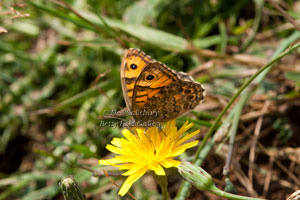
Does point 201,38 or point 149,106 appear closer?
point 149,106

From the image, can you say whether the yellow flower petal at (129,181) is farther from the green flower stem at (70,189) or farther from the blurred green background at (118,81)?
the blurred green background at (118,81)

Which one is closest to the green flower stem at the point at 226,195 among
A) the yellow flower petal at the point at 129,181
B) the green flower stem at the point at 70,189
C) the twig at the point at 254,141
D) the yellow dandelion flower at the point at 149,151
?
the yellow dandelion flower at the point at 149,151

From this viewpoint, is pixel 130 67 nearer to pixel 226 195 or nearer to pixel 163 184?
pixel 163 184

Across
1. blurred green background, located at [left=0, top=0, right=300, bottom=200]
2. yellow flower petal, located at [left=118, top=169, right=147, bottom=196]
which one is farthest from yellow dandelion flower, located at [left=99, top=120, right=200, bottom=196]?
blurred green background, located at [left=0, top=0, right=300, bottom=200]

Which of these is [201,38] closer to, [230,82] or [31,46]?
[230,82]

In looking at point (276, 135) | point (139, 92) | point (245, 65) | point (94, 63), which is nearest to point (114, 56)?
point (94, 63)

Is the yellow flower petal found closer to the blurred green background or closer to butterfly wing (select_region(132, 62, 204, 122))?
butterfly wing (select_region(132, 62, 204, 122))
